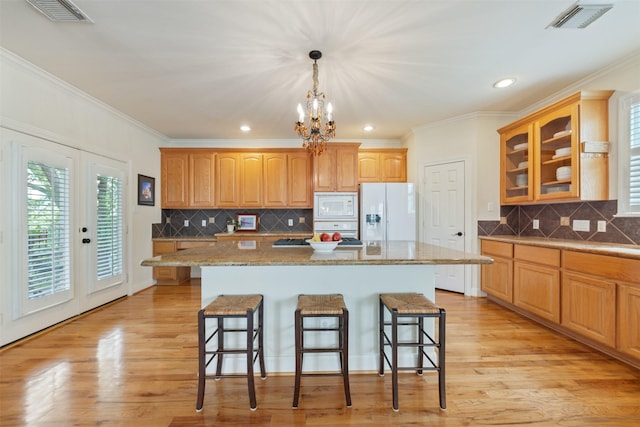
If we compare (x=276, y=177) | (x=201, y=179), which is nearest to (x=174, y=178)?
(x=201, y=179)

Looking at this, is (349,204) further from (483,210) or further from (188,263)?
(188,263)

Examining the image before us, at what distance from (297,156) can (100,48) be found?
9.31 feet

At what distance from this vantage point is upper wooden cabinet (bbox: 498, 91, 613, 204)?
2.55m

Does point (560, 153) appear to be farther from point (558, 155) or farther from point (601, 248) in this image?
point (601, 248)

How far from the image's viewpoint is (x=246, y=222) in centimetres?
489

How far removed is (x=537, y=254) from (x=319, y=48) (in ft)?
9.40

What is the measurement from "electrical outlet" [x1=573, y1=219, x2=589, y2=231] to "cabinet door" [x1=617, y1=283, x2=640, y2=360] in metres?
1.05

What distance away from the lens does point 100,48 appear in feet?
7.35

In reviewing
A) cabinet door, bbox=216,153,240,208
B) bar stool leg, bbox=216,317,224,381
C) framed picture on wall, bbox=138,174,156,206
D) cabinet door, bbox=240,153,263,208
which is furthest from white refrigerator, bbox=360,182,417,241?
framed picture on wall, bbox=138,174,156,206

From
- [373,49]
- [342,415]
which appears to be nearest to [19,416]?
[342,415]

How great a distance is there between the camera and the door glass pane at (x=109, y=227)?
3.33m

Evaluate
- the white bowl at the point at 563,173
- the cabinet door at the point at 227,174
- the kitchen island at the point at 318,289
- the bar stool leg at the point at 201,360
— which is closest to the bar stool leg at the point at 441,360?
the kitchen island at the point at 318,289

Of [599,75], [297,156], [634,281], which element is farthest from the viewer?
[297,156]

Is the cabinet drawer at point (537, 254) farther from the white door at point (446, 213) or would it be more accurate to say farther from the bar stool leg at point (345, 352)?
the bar stool leg at point (345, 352)
